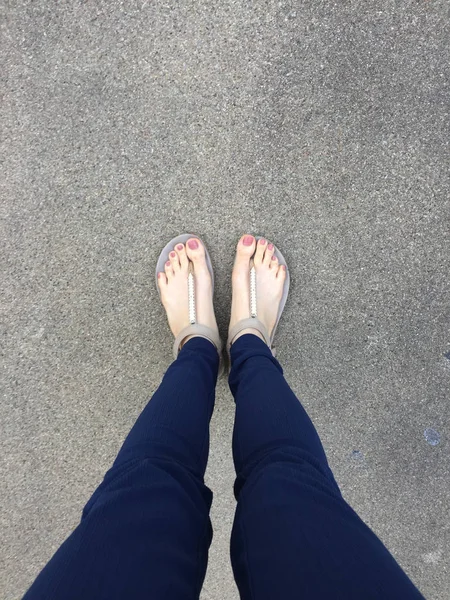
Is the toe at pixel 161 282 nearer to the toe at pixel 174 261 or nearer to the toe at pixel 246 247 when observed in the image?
the toe at pixel 174 261

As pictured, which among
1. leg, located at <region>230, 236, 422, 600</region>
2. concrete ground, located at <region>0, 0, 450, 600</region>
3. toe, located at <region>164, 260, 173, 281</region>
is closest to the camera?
leg, located at <region>230, 236, 422, 600</region>

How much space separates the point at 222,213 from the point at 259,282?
0.81 ft

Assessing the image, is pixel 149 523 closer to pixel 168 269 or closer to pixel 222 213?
pixel 168 269

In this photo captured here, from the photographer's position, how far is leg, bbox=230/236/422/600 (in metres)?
0.59

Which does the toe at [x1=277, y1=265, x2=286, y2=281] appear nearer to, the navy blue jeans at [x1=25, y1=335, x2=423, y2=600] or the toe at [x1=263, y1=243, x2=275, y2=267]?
the toe at [x1=263, y1=243, x2=275, y2=267]

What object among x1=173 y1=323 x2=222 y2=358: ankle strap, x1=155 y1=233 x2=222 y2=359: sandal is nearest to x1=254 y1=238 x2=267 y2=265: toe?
x1=155 y1=233 x2=222 y2=359: sandal

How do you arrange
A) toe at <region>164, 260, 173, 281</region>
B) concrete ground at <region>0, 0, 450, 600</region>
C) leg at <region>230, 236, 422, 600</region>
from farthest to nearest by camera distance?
toe at <region>164, 260, 173, 281</region>
concrete ground at <region>0, 0, 450, 600</region>
leg at <region>230, 236, 422, 600</region>

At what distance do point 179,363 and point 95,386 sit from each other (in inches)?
14.4

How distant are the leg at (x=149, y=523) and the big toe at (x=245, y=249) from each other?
47 cm

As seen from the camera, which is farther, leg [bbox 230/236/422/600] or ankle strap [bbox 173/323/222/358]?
ankle strap [bbox 173/323/222/358]

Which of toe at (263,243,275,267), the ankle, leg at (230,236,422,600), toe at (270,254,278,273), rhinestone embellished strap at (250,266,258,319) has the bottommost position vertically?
the ankle

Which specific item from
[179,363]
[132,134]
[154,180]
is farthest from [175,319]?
[132,134]

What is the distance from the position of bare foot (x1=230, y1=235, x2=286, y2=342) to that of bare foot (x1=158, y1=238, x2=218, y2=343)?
105 millimetres

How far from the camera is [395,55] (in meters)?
1.12
